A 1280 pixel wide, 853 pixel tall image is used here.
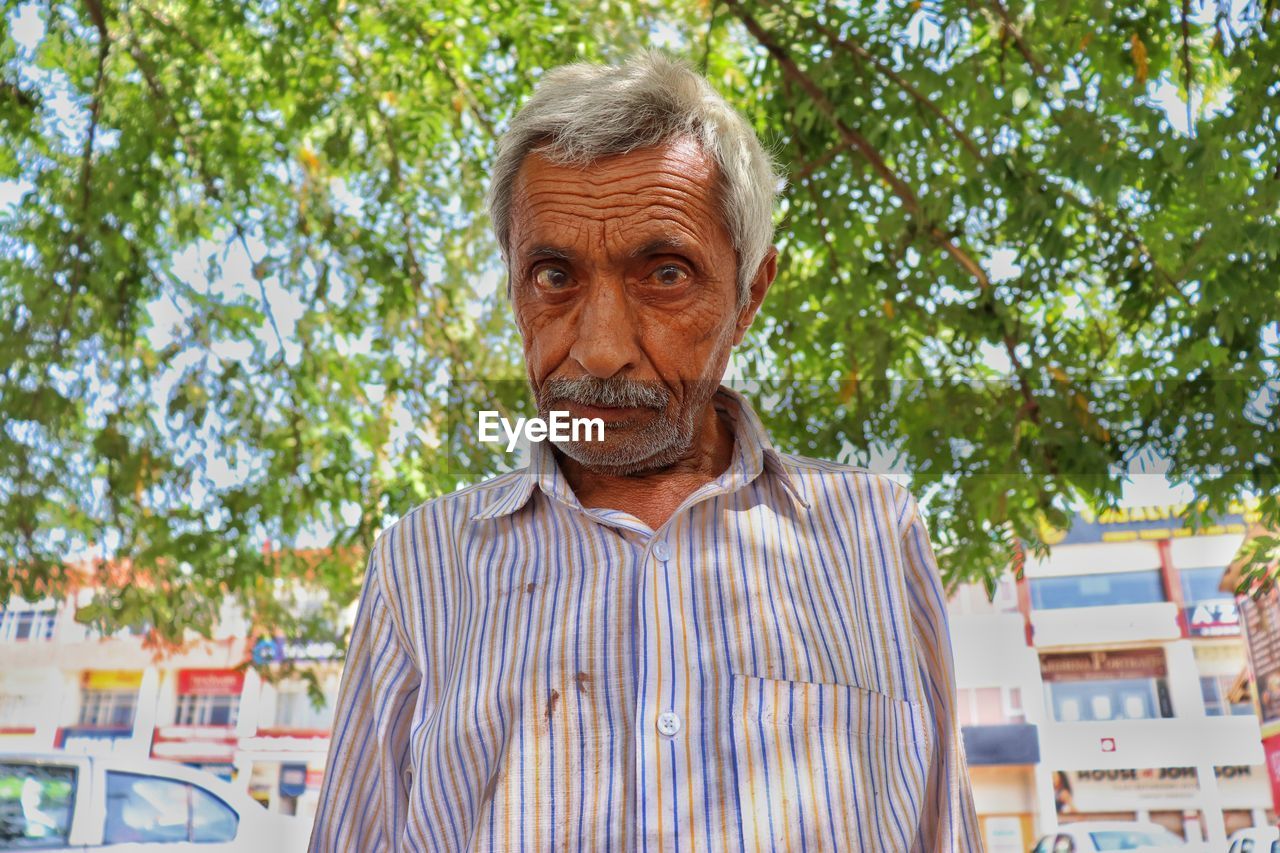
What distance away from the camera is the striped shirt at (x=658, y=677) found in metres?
0.84

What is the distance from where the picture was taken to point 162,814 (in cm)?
264

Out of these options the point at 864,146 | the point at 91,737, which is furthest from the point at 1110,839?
the point at 91,737

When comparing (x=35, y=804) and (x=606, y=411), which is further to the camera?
(x=35, y=804)

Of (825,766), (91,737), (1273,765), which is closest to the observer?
(825,766)

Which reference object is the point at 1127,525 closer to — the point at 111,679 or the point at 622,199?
the point at 622,199

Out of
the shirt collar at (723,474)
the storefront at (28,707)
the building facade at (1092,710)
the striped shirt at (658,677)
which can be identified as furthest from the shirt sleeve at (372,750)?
the storefront at (28,707)

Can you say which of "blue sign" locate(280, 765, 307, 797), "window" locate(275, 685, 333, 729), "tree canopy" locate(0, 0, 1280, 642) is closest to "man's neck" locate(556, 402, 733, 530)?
"tree canopy" locate(0, 0, 1280, 642)

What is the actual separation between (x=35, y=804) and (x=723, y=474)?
2.35 meters

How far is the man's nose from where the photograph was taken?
92 centimetres

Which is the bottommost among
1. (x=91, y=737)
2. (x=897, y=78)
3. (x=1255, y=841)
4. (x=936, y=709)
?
(x=1255, y=841)

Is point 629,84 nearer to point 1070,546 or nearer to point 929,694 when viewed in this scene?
point 929,694

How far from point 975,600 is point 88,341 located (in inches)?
98.8

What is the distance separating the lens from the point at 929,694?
99 centimetres

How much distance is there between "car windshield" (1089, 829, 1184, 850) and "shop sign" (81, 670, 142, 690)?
7.86 feet
